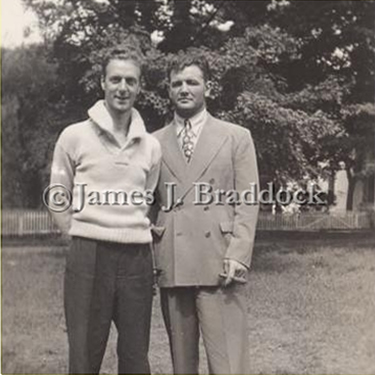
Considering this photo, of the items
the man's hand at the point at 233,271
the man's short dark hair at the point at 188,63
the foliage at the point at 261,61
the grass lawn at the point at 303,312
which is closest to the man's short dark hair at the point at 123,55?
the man's short dark hair at the point at 188,63

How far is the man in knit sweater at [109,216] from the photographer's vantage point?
80.4 inches

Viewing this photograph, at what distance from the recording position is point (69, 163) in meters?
2.09

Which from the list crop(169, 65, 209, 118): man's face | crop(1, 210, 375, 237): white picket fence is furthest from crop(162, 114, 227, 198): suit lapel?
crop(1, 210, 375, 237): white picket fence

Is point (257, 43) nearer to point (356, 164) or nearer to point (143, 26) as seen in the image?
point (143, 26)

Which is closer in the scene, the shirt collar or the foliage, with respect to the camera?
the shirt collar

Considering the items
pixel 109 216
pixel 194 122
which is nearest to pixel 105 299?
pixel 109 216

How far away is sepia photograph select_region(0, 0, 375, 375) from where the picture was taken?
6.82 feet

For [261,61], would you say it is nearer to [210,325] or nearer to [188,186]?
[188,186]

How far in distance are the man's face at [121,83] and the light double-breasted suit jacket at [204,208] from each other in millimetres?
257

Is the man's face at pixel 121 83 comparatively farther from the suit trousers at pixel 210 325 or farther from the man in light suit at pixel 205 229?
the suit trousers at pixel 210 325

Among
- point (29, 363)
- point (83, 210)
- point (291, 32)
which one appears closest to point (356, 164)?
point (291, 32)

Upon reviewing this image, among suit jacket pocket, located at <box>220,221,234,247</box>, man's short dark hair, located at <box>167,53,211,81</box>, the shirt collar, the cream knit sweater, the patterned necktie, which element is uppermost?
man's short dark hair, located at <box>167,53,211,81</box>

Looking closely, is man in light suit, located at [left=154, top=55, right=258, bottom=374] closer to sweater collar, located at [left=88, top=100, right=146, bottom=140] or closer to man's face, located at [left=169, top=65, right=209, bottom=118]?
man's face, located at [left=169, top=65, right=209, bottom=118]

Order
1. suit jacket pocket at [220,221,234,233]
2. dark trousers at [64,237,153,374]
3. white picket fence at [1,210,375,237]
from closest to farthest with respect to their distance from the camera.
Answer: dark trousers at [64,237,153,374], suit jacket pocket at [220,221,234,233], white picket fence at [1,210,375,237]
